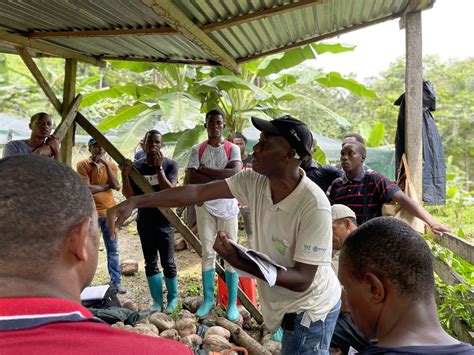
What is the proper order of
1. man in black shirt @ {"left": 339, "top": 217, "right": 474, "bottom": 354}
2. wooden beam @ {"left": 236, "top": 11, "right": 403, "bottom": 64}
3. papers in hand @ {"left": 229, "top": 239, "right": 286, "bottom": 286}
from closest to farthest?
man in black shirt @ {"left": 339, "top": 217, "right": 474, "bottom": 354} < papers in hand @ {"left": 229, "top": 239, "right": 286, "bottom": 286} < wooden beam @ {"left": 236, "top": 11, "right": 403, "bottom": 64}

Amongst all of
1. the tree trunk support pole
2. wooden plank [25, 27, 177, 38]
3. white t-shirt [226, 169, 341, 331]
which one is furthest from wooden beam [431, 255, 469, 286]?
wooden plank [25, 27, 177, 38]

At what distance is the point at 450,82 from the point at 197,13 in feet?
54.1

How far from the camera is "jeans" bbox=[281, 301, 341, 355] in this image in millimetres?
2047

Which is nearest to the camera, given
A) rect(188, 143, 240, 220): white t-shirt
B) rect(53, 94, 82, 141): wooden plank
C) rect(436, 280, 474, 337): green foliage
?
rect(436, 280, 474, 337): green foliage

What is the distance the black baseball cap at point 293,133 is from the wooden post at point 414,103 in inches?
108

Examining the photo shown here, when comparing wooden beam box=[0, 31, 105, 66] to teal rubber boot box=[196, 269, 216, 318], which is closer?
wooden beam box=[0, 31, 105, 66]

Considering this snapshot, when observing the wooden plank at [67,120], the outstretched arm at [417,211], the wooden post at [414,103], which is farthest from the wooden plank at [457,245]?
the wooden plank at [67,120]

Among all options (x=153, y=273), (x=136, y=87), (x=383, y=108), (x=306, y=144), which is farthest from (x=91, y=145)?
(x=383, y=108)

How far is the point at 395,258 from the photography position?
1.21 metres

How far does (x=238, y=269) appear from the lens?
192cm

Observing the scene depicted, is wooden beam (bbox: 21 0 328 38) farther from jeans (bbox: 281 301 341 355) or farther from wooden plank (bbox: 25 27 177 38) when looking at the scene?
jeans (bbox: 281 301 341 355)

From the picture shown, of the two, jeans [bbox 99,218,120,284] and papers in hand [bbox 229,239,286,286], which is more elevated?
papers in hand [bbox 229,239,286,286]

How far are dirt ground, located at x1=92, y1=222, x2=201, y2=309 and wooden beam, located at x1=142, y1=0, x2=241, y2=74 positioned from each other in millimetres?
3035

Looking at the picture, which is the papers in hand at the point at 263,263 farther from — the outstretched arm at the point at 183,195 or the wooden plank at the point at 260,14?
the wooden plank at the point at 260,14
